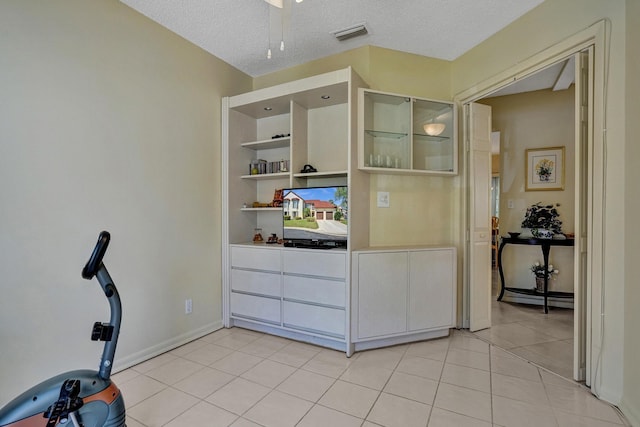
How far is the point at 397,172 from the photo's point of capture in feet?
9.27

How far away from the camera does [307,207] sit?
2762mm

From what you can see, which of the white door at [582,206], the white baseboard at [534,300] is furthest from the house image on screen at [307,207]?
the white baseboard at [534,300]

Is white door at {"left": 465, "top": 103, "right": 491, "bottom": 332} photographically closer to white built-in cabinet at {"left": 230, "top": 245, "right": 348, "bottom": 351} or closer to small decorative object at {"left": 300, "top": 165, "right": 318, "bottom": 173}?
white built-in cabinet at {"left": 230, "top": 245, "right": 348, "bottom": 351}

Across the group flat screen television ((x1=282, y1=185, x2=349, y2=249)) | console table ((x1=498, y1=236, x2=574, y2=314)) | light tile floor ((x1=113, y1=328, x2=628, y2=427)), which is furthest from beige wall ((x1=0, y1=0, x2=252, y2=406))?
console table ((x1=498, y1=236, x2=574, y2=314))

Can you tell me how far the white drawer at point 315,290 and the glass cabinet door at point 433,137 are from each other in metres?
1.42

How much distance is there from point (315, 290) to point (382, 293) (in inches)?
23.5

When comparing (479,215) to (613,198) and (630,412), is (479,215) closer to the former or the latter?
(613,198)

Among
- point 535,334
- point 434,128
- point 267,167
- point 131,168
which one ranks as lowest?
point 535,334

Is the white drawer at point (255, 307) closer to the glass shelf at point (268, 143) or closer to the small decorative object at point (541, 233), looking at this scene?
the glass shelf at point (268, 143)

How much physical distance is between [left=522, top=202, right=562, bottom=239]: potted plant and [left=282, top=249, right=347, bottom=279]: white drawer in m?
2.88

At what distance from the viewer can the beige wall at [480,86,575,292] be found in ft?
12.5

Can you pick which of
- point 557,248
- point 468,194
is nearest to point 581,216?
point 468,194

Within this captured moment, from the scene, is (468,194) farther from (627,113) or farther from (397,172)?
(627,113)

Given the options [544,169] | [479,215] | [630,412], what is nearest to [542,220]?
[544,169]
